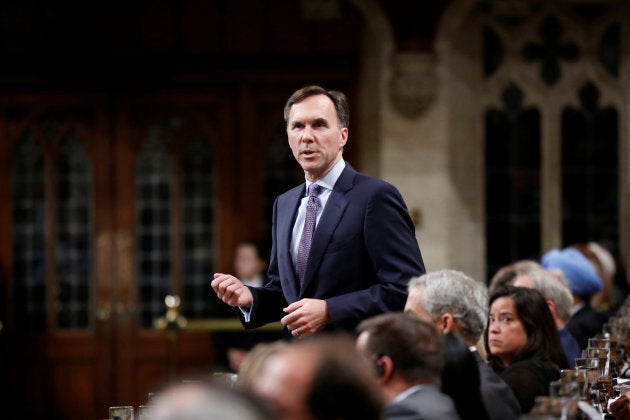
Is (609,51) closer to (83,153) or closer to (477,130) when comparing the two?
(477,130)

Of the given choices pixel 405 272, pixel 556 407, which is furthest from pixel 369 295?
pixel 556 407

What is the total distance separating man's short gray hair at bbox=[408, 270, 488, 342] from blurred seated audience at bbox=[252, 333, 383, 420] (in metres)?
1.61

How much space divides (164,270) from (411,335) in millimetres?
6753

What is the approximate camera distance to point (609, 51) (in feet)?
30.0

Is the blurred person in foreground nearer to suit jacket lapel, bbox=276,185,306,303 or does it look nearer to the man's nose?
suit jacket lapel, bbox=276,185,306,303

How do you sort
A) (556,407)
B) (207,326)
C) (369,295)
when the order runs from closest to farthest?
(556,407)
(369,295)
(207,326)

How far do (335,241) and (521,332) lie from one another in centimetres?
106

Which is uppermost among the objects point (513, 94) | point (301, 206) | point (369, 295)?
point (513, 94)

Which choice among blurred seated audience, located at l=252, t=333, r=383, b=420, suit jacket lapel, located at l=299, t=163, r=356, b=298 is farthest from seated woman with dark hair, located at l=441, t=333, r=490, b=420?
→ blurred seated audience, located at l=252, t=333, r=383, b=420

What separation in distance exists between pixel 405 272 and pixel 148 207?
18.8ft

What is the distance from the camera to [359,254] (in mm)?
3574

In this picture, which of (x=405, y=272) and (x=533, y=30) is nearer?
(x=405, y=272)

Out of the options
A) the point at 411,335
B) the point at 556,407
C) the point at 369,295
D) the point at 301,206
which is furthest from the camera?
the point at 301,206

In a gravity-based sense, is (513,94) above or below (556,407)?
above
